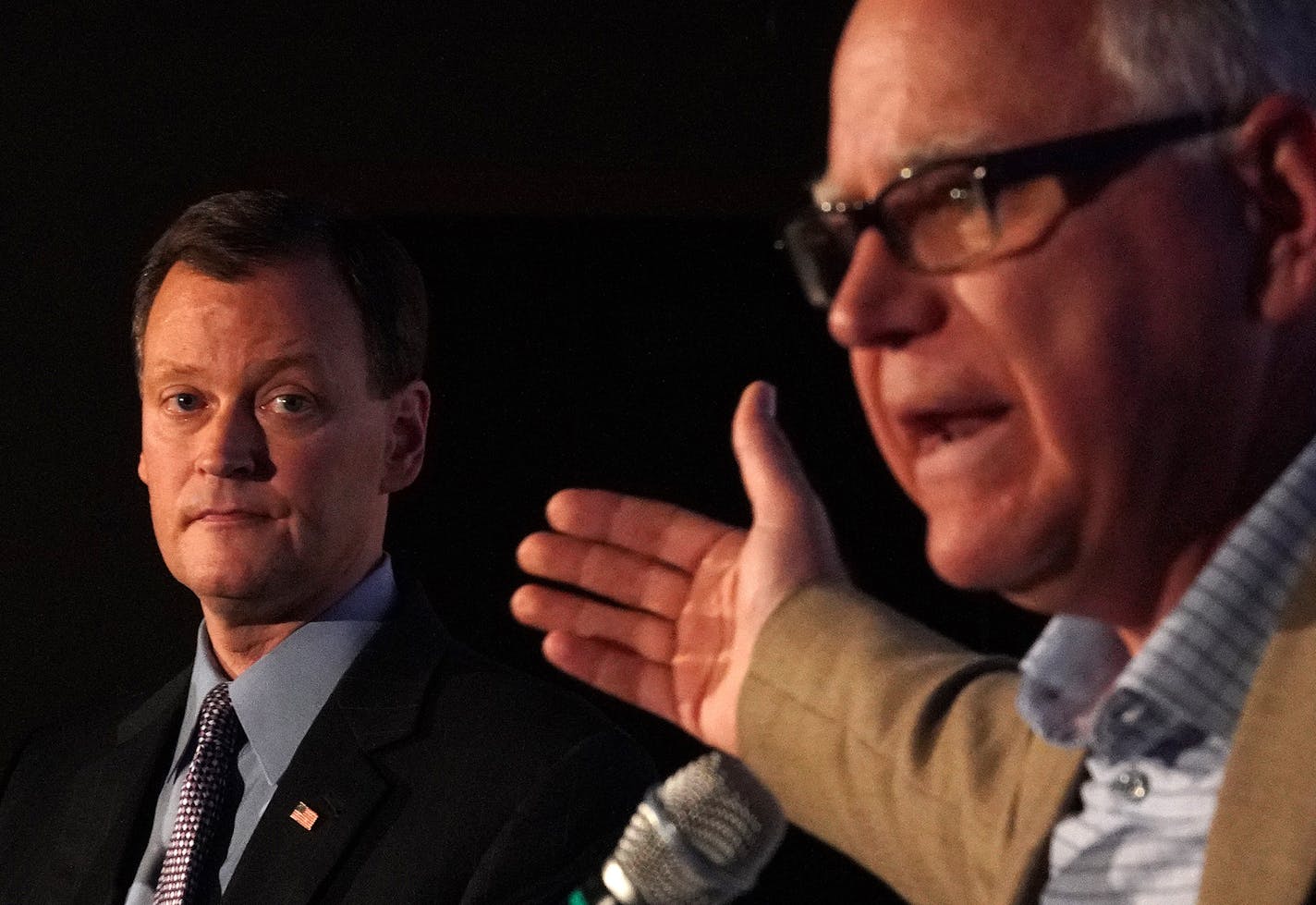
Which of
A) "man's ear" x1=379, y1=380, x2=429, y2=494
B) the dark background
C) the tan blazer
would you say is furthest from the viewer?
the dark background

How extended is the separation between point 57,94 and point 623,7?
3.27 ft

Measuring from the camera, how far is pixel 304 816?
193 cm

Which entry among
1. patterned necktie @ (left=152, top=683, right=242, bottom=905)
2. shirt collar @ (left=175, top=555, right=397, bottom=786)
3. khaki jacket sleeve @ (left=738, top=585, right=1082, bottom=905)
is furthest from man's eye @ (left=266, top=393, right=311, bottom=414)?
khaki jacket sleeve @ (left=738, top=585, right=1082, bottom=905)

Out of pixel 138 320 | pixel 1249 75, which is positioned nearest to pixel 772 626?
pixel 1249 75

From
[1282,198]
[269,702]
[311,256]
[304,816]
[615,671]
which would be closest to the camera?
[1282,198]

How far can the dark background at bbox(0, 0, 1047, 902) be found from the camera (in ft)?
8.76

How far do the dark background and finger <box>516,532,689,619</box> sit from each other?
1325 millimetres

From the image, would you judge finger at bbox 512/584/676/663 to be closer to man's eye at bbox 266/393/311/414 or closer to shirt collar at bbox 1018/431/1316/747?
shirt collar at bbox 1018/431/1316/747

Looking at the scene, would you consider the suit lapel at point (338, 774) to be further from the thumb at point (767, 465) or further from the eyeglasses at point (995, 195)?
the eyeglasses at point (995, 195)

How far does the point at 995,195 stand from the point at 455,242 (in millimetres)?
1935

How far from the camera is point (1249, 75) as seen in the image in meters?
0.95

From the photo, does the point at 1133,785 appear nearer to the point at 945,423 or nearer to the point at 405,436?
the point at 945,423

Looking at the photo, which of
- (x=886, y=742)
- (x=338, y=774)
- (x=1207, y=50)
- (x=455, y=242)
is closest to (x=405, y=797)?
(x=338, y=774)

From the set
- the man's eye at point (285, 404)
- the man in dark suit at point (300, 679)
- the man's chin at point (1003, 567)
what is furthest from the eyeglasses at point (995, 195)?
the man's eye at point (285, 404)
